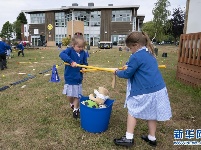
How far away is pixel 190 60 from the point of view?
6.52m

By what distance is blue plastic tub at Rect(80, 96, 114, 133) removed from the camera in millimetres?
3113

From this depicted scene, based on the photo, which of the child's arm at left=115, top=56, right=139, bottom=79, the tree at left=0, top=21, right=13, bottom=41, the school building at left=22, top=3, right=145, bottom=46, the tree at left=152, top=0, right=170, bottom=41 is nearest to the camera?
the child's arm at left=115, top=56, right=139, bottom=79

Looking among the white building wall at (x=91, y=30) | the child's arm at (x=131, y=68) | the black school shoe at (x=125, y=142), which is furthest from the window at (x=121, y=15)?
the black school shoe at (x=125, y=142)

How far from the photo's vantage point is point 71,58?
12.2 ft

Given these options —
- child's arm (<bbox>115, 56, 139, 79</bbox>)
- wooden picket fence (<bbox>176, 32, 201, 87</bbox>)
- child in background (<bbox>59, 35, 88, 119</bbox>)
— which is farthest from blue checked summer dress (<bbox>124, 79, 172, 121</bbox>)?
wooden picket fence (<bbox>176, 32, 201, 87</bbox>)

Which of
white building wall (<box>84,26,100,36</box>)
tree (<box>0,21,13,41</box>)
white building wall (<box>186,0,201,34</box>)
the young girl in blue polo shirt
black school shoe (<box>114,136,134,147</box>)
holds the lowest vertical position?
black school shoe (<box>114,136,134,147</box>)

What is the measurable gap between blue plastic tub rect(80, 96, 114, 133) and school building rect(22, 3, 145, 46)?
1445 inches

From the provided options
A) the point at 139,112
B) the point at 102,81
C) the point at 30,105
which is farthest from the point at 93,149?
the point at 102,81

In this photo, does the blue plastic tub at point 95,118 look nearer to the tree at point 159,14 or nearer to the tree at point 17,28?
the tree at point 159,14

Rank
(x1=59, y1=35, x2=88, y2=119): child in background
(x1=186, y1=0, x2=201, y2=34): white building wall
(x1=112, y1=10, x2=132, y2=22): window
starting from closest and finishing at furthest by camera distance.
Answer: (x1=59, y1=35, x2=88, y2=119): child in background
(x1=186, y1=0, x2=201, y2=34): white building wall
(x1=112, y1=10, x2=132, y2=22): window

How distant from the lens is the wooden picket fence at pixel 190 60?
6.07 meters

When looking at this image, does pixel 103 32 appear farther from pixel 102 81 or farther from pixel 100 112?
pixel 100 112

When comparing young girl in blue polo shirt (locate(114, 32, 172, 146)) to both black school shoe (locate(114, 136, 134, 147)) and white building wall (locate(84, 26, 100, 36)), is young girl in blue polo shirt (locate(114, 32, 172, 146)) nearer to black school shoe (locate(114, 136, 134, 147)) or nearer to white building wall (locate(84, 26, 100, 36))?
black school shoe (locate(114, 136, 134, 147))

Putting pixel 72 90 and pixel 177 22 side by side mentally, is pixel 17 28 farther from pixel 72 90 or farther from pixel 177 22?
pixel 72 90
